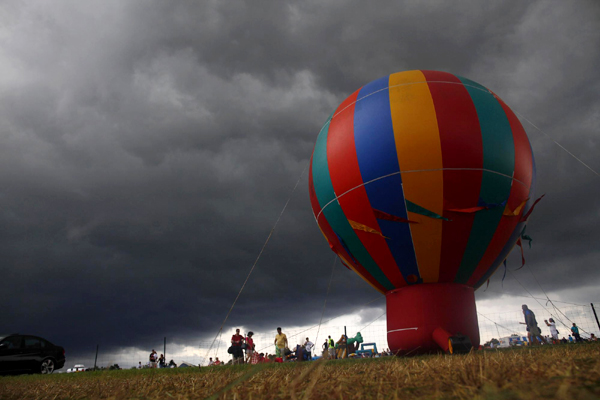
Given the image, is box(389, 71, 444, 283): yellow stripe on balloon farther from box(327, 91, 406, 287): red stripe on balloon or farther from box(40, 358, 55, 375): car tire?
box(40, 358, 55, 375): car tire

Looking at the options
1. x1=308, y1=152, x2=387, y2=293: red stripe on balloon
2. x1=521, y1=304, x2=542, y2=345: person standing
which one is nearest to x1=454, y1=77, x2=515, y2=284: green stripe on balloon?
x1=308, y1=152, x2=387, y2=293: red stripe on balloon

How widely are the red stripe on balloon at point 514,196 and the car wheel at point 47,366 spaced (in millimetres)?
14474

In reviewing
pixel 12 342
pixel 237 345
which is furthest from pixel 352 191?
pixel 12 342

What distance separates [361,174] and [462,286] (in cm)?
301

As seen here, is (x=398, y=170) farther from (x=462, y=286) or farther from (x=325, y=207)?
(x=462, y=286)

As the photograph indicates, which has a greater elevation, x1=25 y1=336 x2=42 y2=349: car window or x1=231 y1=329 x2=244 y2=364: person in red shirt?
x1=25 y1=336 x2=42 y2=349: car window

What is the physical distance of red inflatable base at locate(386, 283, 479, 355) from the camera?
723 cm

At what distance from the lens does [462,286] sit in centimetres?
761

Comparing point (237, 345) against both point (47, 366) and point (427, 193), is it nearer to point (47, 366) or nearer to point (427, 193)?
point (47, 366)

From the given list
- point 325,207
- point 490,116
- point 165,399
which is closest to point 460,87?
point 490,116

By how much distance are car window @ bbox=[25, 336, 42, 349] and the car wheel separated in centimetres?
56

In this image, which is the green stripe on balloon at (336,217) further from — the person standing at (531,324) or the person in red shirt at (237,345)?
the person standing at (531,324)

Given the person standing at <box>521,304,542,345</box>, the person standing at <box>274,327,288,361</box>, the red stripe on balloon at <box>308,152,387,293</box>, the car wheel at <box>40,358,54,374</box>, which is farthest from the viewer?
the person standing at <box>521,304,542,345</box>

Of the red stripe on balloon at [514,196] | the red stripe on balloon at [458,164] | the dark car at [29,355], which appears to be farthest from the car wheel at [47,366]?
the red stripe on balloon at [514,196]
